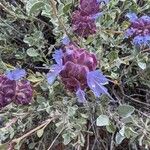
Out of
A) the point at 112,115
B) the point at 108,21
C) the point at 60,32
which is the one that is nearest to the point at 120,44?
the point at 108,21

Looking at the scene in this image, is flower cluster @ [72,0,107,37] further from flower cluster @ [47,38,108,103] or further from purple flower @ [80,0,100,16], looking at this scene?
flower cluster @ [47,38,108,103]

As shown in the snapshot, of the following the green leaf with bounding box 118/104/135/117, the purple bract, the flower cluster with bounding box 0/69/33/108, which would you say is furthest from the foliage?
the purple bract

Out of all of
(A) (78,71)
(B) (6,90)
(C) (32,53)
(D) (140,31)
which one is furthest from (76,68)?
(C) (32,53)

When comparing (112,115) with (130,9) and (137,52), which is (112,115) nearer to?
(137,52)

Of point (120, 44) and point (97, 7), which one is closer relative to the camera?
point (97, 7)

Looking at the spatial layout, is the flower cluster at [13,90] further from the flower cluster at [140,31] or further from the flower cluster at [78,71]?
the flower cluster at [140,31]

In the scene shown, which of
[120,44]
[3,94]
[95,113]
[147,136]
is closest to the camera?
[3,94]
